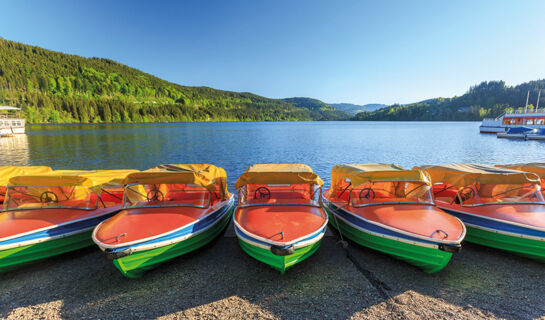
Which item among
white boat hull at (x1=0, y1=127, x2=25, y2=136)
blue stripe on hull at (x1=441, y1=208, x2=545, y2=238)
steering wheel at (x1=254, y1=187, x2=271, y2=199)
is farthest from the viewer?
white boat hull at (x1=0, y1=127, x2=25, y2=136)

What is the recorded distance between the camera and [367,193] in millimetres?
7535

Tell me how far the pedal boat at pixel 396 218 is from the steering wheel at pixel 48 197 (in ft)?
28.3

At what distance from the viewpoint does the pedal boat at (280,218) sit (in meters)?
5.12

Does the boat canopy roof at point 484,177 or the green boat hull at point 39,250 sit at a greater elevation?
the boat canopy roof at point 484,177

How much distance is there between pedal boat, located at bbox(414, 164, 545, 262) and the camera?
221 inches

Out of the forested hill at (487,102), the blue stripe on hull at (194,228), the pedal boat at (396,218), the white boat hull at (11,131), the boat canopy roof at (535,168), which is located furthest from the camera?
the forested hill at (487,102)

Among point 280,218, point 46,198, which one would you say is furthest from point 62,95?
point 280,218

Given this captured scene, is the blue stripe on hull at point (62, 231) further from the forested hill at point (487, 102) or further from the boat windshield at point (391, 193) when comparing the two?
the forested hill at point (487, 102)

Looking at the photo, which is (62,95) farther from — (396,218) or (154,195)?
(396,218)

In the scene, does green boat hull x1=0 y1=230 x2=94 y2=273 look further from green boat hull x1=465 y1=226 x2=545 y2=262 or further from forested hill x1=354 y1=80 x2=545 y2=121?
forested hill x1=354 y1=80 x2=545 y2=121

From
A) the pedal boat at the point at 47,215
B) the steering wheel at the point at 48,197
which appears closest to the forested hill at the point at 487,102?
the pedal boat at the point at 47,215

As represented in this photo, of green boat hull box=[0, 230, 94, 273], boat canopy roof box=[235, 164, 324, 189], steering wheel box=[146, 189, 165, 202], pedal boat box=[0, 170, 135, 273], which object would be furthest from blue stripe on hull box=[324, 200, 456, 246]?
green boat hull box=[0, 230, 94, 273]

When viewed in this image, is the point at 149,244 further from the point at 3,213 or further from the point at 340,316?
the point at 3,213

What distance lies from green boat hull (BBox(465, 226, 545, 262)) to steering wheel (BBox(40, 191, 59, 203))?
12.1m
